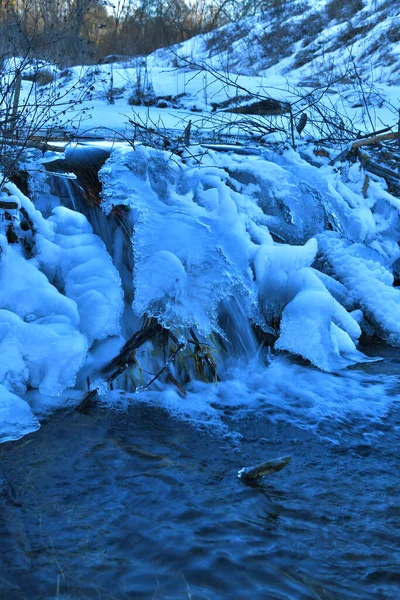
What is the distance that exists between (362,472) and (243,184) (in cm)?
276

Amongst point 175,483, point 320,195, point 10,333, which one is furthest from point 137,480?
point 320,195

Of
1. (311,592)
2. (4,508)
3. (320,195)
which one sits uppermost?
(320,195)

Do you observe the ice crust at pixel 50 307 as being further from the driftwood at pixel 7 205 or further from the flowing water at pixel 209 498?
the flowing water at pixel 209 498

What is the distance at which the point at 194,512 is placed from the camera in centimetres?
205

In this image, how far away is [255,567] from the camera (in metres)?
1.79

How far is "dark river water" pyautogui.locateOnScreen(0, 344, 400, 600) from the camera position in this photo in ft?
5.64

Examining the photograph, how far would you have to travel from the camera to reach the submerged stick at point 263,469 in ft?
7.43

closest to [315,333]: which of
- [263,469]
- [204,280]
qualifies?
[204,280]

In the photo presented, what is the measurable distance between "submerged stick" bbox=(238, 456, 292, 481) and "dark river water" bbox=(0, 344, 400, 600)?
1.2 inches

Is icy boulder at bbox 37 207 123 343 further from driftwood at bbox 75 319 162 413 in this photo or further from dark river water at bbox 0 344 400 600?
dark river water at bbox 0 344 400 600

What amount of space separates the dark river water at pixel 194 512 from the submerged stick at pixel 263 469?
30 millimetres

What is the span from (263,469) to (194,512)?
35 centimetres

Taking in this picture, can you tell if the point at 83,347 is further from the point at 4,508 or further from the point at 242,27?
the point at 242,27

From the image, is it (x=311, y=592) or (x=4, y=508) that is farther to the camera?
(x=4, y=508)
